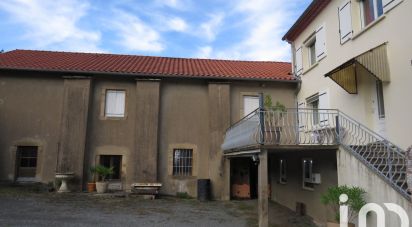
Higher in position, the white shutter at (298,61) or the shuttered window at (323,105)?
the white shutter at (298,61)

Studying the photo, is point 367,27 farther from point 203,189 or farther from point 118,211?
point 118,211

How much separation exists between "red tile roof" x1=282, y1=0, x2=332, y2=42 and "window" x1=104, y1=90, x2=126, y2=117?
306 inches

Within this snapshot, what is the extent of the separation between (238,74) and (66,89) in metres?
7.59

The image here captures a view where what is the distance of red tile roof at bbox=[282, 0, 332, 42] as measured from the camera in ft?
42.0

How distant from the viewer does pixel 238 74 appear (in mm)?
16688

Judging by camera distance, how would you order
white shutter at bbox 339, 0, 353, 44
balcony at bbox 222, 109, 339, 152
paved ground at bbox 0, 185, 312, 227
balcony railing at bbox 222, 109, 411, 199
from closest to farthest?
1. balcony railing at bbox 222, 109, 411, 199
2. balcony at bbox 222, 109, 339, 152
3. paved ground at bbox 0, 185, 312, 227
4. white shutter at bbox 339, 0, 353, 44

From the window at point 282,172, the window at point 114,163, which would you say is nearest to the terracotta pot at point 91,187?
the window at point 114,163

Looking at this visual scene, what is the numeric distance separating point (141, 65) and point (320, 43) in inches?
329

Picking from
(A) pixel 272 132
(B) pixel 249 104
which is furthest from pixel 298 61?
(A) pixel 272 132

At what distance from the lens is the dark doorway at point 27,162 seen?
15.4 m

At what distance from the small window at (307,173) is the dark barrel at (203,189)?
14.6ft

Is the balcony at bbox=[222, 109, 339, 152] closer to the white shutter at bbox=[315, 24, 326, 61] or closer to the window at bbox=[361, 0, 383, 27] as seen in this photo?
the white shutter at bbox=[315, 24, 326, 61]

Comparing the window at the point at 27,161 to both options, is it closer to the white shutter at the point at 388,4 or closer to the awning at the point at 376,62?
the awning at the point at 376,62

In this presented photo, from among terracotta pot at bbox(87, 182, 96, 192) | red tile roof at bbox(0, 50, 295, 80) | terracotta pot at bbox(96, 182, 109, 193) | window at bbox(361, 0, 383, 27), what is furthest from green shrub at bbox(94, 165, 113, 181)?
window at bbox(361, 0, 383, 27)
